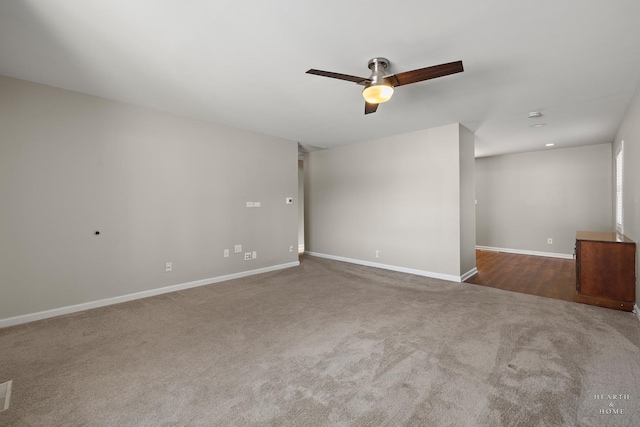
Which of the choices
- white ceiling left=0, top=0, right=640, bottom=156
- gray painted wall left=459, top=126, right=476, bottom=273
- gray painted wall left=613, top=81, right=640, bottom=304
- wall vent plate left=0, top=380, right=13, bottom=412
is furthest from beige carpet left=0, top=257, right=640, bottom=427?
white ceiling left=0, top=0, right=640, bottom=156

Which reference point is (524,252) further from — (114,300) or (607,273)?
(114,300)

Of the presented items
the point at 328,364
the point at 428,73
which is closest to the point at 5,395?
the point at 328,364

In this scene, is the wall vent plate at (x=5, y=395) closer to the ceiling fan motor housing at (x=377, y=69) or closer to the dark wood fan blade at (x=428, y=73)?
the ceiling fan motor housing at (x=377, y=69)

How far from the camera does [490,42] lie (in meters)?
2.19

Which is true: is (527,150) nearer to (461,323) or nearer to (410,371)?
(461,323)

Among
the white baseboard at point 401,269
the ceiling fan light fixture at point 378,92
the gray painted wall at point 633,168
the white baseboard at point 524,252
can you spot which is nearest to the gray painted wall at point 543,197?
the white baseboard at point 524,252

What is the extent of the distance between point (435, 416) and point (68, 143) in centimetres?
439

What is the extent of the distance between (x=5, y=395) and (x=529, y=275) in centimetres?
640

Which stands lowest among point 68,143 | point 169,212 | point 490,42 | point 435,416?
point 435,416

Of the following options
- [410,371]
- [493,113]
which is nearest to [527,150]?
[493,113]

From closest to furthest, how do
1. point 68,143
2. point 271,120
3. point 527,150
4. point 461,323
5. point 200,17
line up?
point 200,17, point 461,323, point 68,143, point 271,120, point 527,150

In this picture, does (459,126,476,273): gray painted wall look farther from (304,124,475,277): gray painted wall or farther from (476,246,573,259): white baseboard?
(476,246,573,259): white baseboard

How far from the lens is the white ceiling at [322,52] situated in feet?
6.07

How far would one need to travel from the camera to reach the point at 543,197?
6.42 meters
